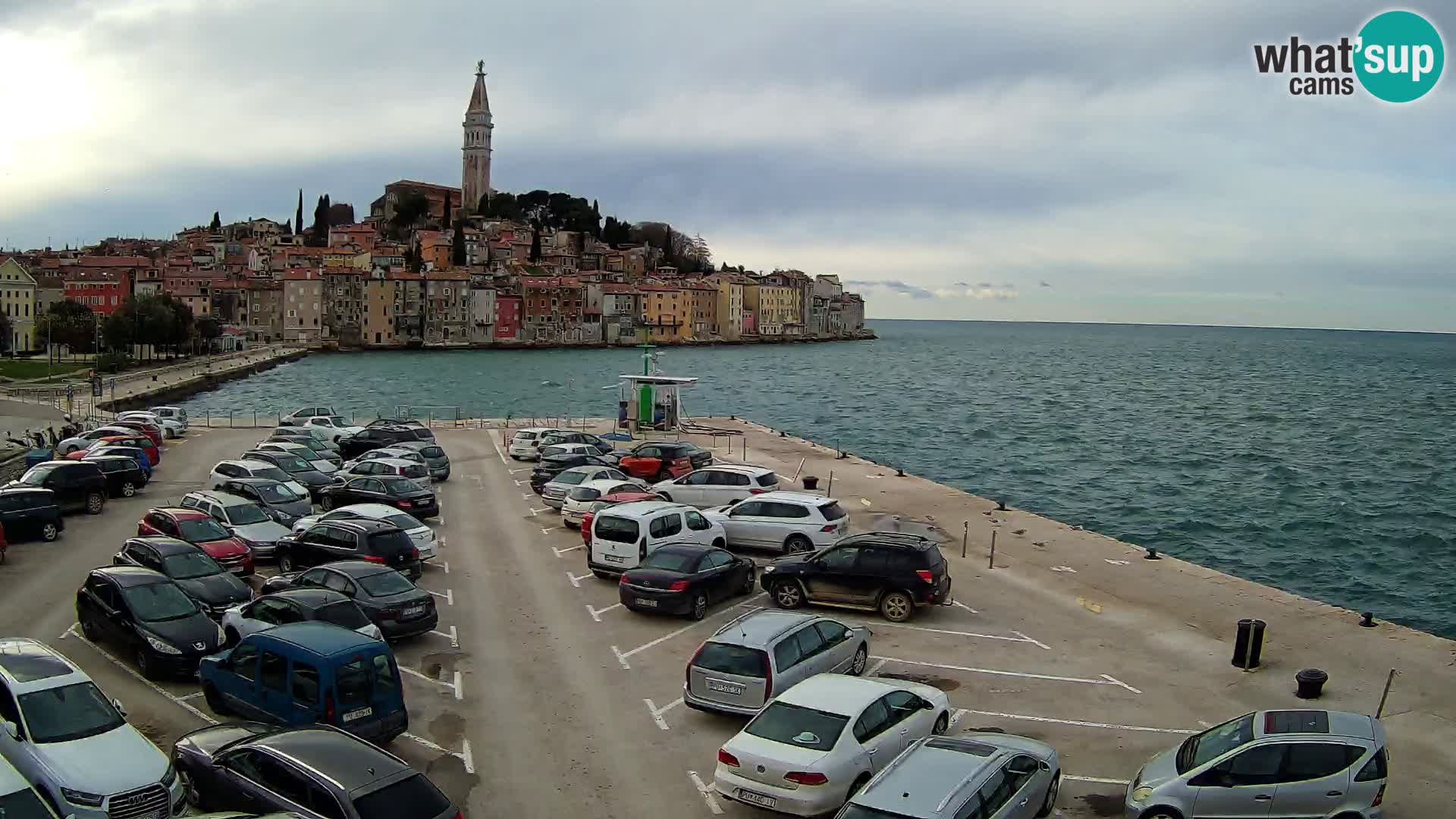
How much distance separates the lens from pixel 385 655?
10.8 m

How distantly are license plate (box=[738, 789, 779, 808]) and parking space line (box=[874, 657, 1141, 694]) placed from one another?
5146 mm

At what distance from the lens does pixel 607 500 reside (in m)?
21.7

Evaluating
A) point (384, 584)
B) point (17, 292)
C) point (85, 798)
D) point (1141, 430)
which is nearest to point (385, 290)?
point (17, 292)

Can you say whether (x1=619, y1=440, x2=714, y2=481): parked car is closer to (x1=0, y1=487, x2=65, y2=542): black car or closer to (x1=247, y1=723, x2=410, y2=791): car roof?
(x1=0, y1=487, x2=65, y2=542): black car

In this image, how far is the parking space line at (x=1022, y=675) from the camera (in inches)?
525

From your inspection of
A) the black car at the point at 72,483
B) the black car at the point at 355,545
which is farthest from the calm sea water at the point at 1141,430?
the black car at the point at 72,483

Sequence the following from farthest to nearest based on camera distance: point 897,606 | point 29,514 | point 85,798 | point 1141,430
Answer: point 1141,430 < point 29,514 < point 897,606 < point 85,798

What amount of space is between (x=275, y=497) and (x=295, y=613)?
10147mm

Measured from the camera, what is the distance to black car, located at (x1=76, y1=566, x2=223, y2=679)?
12492mm

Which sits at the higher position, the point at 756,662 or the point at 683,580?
the point at 756,662

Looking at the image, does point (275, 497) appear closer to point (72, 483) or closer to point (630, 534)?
point (72, 483)

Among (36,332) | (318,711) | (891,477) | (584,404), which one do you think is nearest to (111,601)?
A: (318,711)

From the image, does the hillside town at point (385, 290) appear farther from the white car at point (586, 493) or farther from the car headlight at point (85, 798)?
the car headlight at point (85, 798)

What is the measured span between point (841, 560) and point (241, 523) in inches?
432
